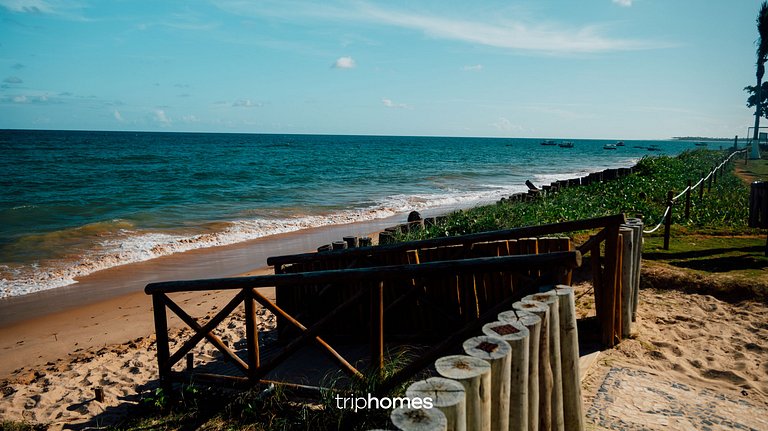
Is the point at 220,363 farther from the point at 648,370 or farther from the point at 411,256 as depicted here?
the point at 648,370

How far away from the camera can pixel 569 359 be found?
3.46 metres

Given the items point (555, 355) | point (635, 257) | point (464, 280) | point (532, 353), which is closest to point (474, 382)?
point (532, 353)

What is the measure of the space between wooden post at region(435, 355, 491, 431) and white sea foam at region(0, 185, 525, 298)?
12.0 m

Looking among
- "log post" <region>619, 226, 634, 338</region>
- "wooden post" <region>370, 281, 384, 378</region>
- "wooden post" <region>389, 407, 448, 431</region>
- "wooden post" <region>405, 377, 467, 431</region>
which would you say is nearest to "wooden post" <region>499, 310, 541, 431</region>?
"wooden post" <region>405, 377, 467, 431</region>

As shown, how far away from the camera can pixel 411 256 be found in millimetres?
6223

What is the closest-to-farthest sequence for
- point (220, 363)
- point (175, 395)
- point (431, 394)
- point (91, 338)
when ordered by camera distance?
point (431, 394), point (175, 395), point (220, 363), point (91, 338)

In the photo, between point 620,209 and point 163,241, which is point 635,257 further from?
point 163,241

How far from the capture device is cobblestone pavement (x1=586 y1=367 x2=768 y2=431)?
4.00 metres

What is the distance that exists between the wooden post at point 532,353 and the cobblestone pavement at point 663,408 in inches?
50.9

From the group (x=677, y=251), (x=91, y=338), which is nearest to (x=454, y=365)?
(x=91, y=338)

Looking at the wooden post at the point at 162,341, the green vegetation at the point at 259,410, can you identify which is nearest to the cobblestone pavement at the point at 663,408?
the green vegetation at the point at 259,410

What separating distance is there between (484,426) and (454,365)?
1.10 feet

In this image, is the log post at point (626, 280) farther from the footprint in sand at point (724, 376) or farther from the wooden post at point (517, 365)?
the wooden post at point (517, 365)

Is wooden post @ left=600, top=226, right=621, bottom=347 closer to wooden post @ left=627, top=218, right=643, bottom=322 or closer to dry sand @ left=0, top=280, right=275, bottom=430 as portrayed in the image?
wooden post @ left=627, top=218, right=643, bottom=322
